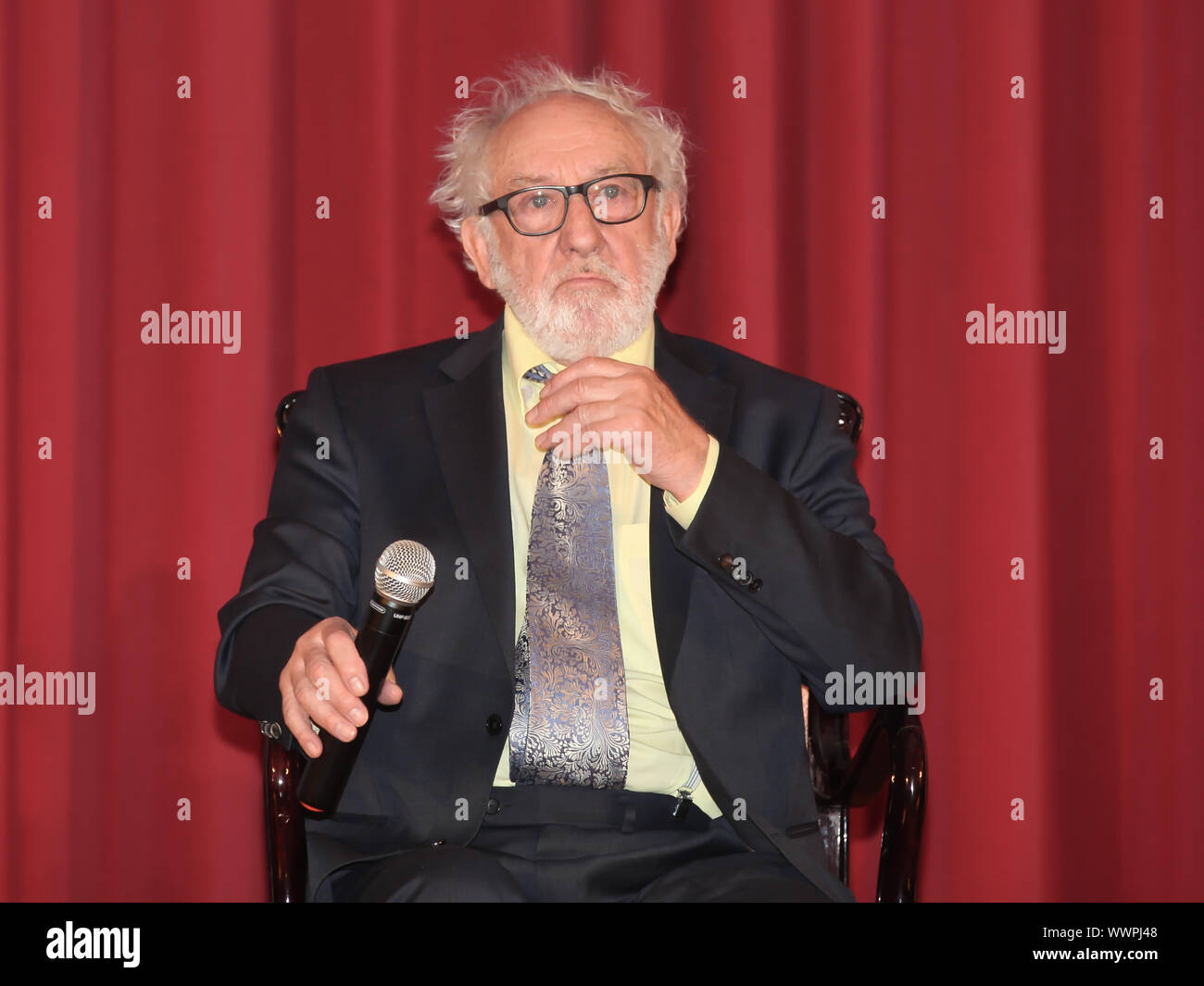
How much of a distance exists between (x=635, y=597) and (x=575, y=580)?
11 cm

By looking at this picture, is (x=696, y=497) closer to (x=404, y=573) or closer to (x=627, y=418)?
(x=627, y=418)

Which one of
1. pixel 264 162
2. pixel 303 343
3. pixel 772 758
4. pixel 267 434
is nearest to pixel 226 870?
pixel 267 434

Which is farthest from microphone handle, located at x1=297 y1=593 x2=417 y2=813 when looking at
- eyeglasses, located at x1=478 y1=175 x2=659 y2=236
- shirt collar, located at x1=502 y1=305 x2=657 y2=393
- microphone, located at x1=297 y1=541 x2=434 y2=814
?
eyeglasses, located at x1=478 y1=175 x2=659 y2=236

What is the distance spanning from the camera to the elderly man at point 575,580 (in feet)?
5.51

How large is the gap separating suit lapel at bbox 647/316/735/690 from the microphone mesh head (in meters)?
→ 0.53

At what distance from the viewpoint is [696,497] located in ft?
5.56

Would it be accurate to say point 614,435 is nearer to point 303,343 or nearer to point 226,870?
point 303,343

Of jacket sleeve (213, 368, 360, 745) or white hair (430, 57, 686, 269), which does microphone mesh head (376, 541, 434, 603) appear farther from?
white hair (430, 57, 686, 269)

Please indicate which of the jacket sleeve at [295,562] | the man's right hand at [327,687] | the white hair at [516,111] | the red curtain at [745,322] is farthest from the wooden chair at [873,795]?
the white hair at [516,111]

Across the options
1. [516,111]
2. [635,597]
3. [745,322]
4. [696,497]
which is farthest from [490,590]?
[745,322]

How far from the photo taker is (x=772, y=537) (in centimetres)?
170

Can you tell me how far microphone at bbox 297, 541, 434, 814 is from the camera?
126 centimetres

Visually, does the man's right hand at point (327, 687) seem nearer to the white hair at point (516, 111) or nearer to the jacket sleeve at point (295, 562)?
the jacket sleeve at point (295, 562)

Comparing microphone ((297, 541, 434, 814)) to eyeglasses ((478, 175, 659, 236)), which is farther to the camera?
eyeglasses ((478, 175, 659, 236))
